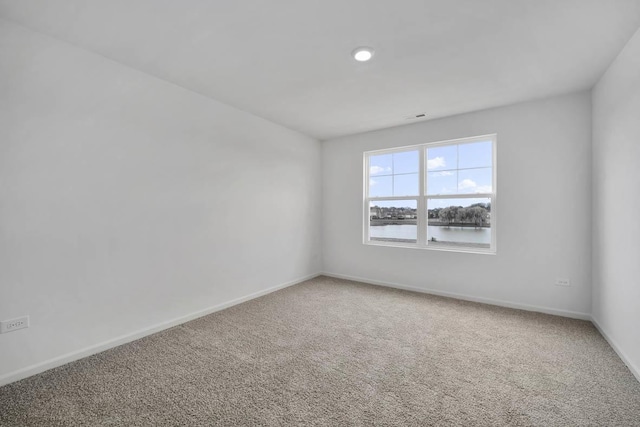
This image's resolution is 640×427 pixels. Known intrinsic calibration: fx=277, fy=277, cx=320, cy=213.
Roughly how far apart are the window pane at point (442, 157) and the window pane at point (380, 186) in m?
0.66

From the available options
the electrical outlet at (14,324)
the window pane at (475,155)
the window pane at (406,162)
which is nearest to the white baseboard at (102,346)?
the electrical outlet at (14,324)

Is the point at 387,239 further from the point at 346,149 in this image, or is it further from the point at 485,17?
the point at 485,17

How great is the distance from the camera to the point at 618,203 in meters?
2.36

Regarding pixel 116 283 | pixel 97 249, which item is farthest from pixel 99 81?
pixel 116 283

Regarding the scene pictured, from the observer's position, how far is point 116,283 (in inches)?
97.7

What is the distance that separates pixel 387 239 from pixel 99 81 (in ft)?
13.2

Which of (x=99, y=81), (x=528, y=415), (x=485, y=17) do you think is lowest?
(x=528, y=415)

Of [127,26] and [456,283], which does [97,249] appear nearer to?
[127,26]

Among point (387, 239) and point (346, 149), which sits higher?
point (346, 149)

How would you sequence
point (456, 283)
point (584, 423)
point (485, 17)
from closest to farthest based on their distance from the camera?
point (584, 423)
point (485, 17)
point (456, 283)

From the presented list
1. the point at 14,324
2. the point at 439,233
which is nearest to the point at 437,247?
the point at 439,233

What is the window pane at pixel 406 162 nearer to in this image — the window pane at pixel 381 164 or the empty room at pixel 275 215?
the window pane at pixel 381 164

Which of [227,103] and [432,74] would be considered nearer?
[432,74]

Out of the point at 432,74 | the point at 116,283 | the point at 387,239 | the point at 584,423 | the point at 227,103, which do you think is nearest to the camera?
the point at 584,423
